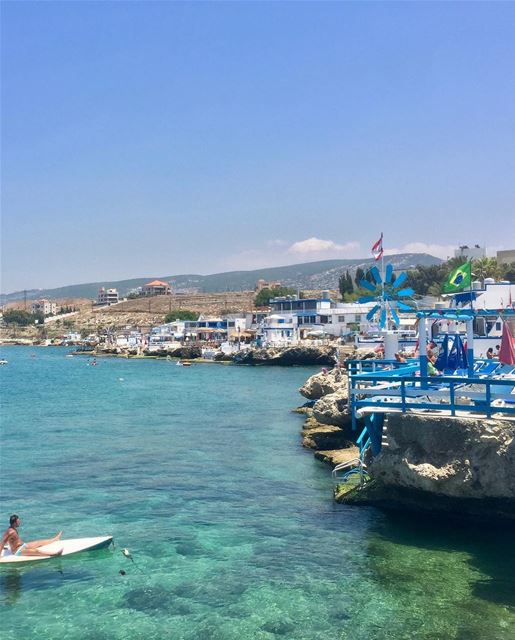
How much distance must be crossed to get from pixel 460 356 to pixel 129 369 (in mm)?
72200

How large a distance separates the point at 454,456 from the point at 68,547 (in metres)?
A: 10.0

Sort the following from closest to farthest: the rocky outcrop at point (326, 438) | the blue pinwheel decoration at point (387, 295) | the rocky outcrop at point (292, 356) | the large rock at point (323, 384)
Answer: the blue pinwheel decoration at point (387, 295)
the rocky outcrop at point (326, 438)
the large rock at point (323, 384)
the rocky outcrop at point (292, 356)

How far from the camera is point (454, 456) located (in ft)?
51.1

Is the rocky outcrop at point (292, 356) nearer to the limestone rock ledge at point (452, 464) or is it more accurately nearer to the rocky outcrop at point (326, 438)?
the rocky outcrop at point (326, 438)

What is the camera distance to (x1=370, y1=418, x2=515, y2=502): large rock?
1516 centimetres

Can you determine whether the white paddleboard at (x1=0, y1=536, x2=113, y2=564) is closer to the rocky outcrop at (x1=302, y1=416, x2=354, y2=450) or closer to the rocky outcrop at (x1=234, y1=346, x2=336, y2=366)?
the rocky outcrop at (x1=302, y1=416, x2=354, y2=450)

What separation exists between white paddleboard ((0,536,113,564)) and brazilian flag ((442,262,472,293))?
44.2 ft

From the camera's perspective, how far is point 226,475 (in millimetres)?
24219

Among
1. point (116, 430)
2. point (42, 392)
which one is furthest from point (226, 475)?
point (42, 392)

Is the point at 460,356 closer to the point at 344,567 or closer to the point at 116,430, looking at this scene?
the point at 344,567

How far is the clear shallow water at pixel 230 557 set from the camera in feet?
40.9

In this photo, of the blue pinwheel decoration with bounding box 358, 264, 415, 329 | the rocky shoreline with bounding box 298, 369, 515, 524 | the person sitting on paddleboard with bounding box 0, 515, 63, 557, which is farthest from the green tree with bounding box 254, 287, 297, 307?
the person sitting on paddleboard with bounding box 0, 515, 63, 557

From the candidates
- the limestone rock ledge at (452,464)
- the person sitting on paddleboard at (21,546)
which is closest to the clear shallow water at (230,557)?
the person sitting on paddleboard at (21,546)

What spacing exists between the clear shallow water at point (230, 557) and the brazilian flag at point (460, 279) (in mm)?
7973
